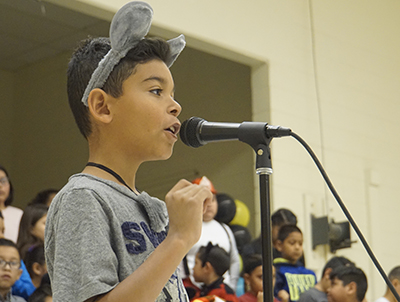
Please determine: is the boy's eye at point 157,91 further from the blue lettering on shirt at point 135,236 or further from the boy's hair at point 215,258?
the boy's hair at point 215,258

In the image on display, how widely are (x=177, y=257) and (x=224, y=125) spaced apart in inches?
14.5

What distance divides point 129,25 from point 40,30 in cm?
577

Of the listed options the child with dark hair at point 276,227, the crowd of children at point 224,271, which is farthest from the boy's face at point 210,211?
the child with dark hair at point 276,227

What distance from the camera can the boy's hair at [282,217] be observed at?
460 centimetres

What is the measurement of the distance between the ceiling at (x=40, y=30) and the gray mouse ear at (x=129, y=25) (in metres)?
4.22

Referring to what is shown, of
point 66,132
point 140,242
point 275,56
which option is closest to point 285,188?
point 275,56

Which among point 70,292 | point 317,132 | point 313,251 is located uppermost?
point 317,132

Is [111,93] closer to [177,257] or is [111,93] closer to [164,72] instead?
[164,72]

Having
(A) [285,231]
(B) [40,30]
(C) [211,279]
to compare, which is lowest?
(C) [211,279]

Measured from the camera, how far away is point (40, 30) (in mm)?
6734

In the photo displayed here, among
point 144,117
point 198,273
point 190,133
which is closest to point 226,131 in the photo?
point 190,133

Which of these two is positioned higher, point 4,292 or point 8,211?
point 8,211

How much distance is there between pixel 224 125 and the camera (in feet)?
4.45

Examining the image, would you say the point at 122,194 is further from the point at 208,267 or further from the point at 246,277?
the point at 246,277
